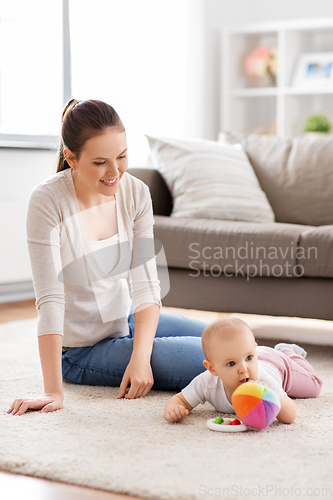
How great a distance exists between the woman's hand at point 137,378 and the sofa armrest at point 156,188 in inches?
39.9

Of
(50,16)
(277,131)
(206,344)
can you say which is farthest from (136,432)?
(277,131)

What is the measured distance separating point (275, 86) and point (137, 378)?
3.18 metres

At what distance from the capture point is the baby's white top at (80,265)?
1.26 metres

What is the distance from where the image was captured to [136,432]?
111 centimetres

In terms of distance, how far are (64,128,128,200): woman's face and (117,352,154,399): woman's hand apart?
1.25 feet

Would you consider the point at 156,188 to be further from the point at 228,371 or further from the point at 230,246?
the point at 228,371

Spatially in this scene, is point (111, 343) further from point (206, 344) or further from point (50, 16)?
point (50, 16)

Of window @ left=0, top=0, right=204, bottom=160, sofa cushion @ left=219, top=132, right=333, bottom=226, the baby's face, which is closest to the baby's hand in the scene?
the baby's face

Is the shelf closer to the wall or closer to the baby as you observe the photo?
the wall

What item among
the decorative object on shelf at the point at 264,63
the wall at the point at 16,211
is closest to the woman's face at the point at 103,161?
the wall at the point at 16,211

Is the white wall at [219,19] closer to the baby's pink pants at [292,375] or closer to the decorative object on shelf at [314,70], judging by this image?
the decorative object on shelf at [314,70]

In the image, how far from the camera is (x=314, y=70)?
12.7ft

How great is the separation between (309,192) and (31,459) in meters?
1.69

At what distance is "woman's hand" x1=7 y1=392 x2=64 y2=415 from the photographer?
4.00 ft
